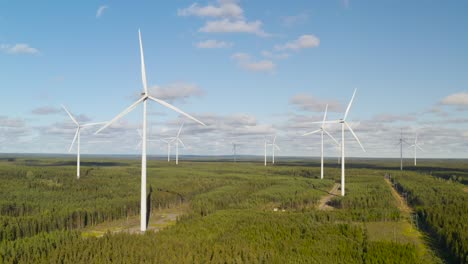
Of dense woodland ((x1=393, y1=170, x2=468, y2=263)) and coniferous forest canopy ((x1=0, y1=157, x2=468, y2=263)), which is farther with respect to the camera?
dense woodland ((x1=393, y1=170, x2=468, y2=263))

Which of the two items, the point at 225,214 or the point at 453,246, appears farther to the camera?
the point at 225,214

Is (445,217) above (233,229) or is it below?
above

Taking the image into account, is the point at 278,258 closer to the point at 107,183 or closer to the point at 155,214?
the point at 155,214

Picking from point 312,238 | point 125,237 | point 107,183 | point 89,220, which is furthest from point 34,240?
point 107,183

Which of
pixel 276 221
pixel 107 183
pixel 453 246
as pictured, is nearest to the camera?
pixel 453 246

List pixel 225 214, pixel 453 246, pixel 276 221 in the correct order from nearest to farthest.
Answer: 1. pixel 453 246
2. pixel 276 221
3. pixel 225 214

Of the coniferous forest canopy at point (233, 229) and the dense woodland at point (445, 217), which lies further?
the dense woodland at point (445, 217)

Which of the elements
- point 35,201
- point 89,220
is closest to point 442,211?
point 89,220

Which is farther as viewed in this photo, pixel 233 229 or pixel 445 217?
pixel 445 217

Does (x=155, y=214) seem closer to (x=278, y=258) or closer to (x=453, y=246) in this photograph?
(x=278, y=258)
